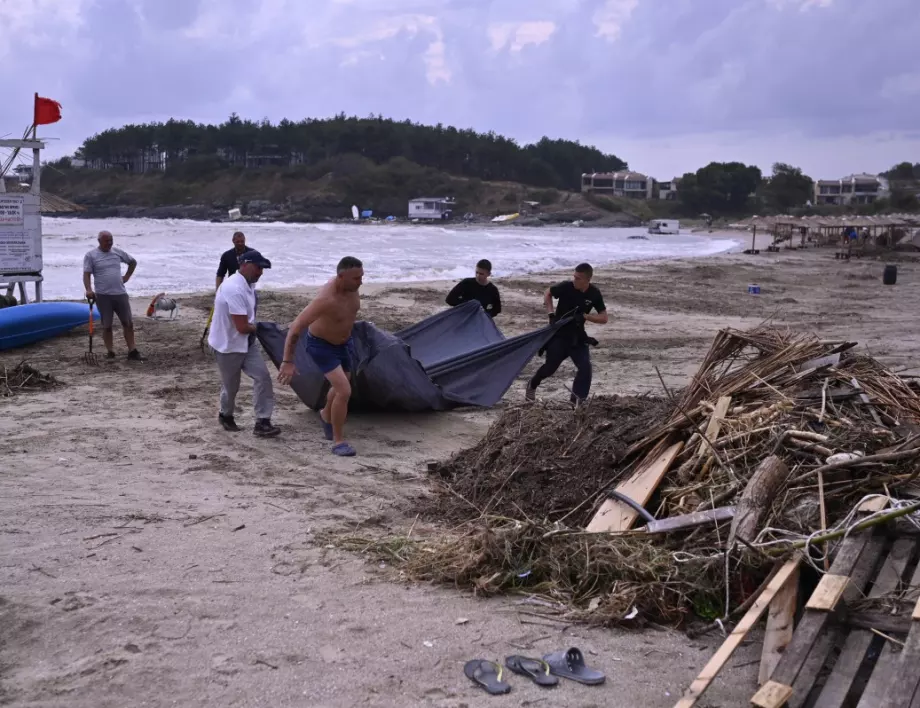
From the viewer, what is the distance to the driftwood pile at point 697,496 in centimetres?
412

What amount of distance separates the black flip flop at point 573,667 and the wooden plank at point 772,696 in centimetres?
64

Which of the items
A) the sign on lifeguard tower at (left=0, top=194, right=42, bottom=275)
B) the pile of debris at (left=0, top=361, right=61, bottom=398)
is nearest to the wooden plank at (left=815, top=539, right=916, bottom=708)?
the pile of debris at (left=0, top=361, right=61, bottom=398)

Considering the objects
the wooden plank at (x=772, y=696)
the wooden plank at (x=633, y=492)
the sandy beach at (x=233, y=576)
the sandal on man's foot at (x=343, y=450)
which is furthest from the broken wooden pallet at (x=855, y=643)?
the sandal on man's foot at (x=343, y=450)

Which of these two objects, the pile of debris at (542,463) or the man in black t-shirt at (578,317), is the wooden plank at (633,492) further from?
the man in black t-shirt at (578,317)

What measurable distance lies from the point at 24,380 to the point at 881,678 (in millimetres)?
8107

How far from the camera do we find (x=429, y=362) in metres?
8.72

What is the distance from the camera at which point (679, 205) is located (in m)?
107

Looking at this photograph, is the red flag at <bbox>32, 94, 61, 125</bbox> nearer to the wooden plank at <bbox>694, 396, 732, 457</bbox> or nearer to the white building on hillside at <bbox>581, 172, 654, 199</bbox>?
the wooden plank at <bbox>694, 396, 732, 457</bbox>

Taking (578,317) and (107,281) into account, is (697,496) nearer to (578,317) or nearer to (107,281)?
(578,317)

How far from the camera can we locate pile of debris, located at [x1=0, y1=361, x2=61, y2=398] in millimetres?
8719

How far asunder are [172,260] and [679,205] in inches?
3391

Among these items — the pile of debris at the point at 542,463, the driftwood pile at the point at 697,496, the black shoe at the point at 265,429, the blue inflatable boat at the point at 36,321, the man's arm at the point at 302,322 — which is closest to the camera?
the driftwood pile at the point at 697,496

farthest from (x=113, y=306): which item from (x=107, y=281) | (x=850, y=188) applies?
(x=850, y=188)

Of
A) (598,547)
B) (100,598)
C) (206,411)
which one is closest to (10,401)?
(206,411)
